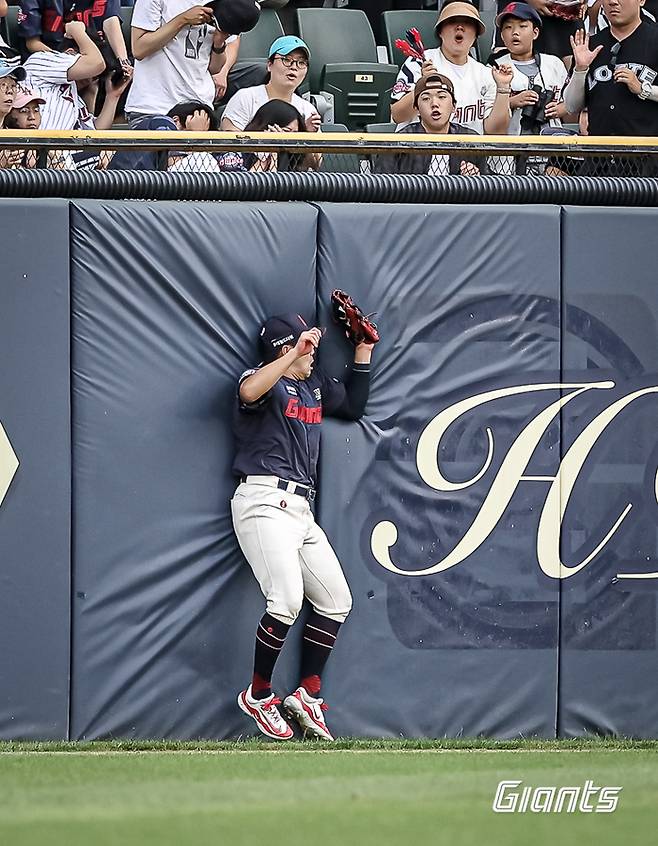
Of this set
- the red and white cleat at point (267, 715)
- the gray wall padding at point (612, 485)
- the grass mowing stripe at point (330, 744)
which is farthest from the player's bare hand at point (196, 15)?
the grass mowing stripe at point (330, 744)

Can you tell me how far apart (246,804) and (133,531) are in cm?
180

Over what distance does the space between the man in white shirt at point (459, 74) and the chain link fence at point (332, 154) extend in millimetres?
979

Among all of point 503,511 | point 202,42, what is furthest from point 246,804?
point 202,42

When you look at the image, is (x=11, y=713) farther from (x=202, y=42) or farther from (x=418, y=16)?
(x=418, y=16)

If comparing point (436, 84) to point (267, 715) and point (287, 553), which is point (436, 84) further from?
point (267, 715)

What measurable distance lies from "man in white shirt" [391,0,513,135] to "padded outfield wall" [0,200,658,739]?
1542 mm

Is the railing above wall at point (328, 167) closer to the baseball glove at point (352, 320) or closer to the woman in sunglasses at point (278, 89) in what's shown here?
the baseball glove at point (352, 320)

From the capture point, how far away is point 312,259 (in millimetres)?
6875

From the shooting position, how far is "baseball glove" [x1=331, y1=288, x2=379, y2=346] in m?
6.73

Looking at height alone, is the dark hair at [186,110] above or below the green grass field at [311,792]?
above

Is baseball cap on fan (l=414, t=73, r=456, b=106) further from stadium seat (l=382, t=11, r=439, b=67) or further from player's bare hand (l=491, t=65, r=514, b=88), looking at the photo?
stadium seat (l=382, t=11, r=439, b=67)

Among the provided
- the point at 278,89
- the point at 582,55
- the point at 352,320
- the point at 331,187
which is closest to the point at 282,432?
the point at 352,320

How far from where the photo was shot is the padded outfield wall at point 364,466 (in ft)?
21.7

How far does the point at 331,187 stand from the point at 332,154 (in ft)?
1.06
